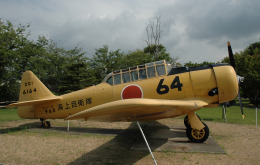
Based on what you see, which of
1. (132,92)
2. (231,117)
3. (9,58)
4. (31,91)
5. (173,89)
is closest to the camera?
(173,89)

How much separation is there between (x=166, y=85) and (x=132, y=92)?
138cm

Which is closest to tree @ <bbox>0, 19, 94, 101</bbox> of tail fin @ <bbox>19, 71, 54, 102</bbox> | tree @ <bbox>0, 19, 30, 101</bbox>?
tree @ <bbox>0, 19, 30, 101</bbox>

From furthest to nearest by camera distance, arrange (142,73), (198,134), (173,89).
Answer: (142,73)
(173,89)
(198,134)

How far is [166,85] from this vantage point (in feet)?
21.6

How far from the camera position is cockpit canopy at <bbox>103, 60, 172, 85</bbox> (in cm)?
689

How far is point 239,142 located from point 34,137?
27.1 feet

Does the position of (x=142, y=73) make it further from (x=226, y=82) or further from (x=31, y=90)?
(x=31, y=90)

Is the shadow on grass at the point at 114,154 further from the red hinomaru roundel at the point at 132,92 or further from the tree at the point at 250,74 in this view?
the tree at the point at 250,74

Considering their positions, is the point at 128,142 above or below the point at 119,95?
below

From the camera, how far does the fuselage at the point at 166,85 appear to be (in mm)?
6270

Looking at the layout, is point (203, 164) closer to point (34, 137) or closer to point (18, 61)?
point (34, 137)

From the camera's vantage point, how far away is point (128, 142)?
6.53 meters

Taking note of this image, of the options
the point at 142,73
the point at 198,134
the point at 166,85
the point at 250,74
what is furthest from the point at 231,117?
the point at 250,74

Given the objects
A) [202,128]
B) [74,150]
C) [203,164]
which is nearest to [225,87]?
[202,128]
